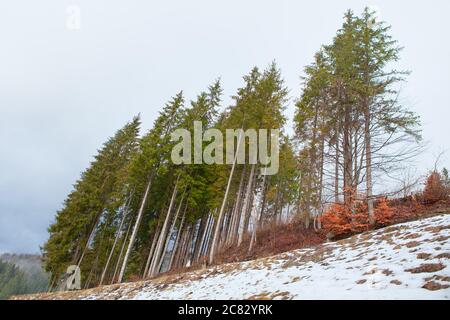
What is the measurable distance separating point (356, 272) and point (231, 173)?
1164cm

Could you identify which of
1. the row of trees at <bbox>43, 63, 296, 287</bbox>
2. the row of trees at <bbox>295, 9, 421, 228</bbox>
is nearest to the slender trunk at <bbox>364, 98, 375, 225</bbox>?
the row of trees at <bbox>295, 9, 421, 228</bbox>

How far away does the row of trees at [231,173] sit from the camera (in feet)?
38.0

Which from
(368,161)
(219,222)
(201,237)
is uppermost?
(368,161)

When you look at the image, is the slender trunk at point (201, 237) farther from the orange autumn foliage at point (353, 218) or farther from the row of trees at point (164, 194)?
the orange autumn foliage at point (353, 218)

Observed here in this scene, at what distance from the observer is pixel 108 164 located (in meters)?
24.7

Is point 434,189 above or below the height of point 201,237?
above

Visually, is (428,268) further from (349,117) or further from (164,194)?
(164,194)

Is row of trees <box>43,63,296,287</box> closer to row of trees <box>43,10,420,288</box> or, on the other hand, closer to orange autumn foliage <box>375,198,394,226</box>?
row of trees <box>43,10,420,288</box>

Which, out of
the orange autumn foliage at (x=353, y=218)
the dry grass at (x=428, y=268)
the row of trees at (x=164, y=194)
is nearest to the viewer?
the dry grass at (x=428, y=268)

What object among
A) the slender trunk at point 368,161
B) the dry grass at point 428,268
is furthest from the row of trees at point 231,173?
the dry grass at point 428,268

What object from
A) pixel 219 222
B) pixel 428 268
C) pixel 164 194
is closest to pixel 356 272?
pixel 428 268

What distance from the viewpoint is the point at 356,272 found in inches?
224

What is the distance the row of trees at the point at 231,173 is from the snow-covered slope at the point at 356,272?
2782mm
